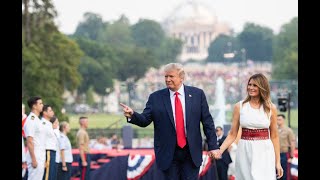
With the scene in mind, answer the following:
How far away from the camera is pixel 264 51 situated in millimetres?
181375

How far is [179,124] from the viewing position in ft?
51.8

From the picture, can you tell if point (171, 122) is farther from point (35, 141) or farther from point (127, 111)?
point (35, 141)

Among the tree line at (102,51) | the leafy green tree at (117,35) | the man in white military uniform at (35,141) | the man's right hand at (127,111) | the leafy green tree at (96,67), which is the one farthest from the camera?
the leafy green tree at (117,35)

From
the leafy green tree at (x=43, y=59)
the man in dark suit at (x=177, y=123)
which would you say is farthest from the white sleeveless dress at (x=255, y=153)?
the leafy green tree at (x=43, y=59)

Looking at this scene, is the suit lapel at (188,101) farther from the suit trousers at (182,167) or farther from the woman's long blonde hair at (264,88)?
the woman's long blonde hair at (264,88)

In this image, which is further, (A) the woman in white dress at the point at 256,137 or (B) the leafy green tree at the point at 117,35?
(B) the leafy green tree at the point at 117,35

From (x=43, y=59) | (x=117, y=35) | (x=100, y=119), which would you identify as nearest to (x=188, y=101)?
(x=43, y=59)

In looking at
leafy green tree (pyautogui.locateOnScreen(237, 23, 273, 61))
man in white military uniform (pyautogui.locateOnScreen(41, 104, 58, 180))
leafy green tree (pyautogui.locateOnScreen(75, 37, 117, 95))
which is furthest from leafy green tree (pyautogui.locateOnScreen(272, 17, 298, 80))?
man in white military uniform (pyautogui.locateOnScreen(41, 104, 58, 180))

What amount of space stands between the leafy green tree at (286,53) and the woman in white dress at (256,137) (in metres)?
119

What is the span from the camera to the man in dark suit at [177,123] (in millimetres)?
15625

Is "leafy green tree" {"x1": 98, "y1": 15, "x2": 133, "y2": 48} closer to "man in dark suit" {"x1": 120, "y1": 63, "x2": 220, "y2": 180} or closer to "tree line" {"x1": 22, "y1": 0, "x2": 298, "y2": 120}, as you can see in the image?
"tree line" {"x1": 22, "y1": 0, "x2": 298, "y2": 120}

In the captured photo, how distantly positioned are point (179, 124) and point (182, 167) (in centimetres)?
55
